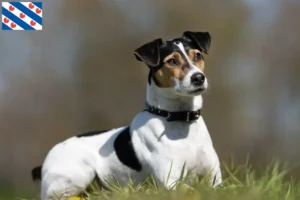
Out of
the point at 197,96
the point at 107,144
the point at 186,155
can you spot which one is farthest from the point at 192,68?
the point at 107,144

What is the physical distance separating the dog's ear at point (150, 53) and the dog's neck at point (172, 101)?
22 cm

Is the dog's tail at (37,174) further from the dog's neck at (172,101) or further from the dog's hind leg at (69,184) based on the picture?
the dog's neck at (172,101)

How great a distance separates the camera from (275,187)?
421cm

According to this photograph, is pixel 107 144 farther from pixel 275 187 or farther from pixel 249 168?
pixel 275 187

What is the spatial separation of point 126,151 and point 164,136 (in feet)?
1.39

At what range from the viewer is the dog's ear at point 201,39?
5.48 metres

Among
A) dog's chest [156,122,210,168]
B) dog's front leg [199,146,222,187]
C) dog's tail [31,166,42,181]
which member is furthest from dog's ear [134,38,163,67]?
dog's tail [31,166,42,181]

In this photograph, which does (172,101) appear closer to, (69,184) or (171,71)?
(171,71)

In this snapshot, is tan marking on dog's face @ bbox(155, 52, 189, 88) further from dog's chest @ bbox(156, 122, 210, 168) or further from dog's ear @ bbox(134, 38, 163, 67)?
dog's chest @ bbox(156, 122, 210, 168)

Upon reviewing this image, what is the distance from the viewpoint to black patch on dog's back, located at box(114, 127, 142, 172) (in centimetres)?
539

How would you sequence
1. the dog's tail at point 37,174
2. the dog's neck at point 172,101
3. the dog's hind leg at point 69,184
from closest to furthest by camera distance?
1. the dog's neck at point 172,101
2. the dog's hind leg at point 69,184
3. the dog's tail at point 37,174

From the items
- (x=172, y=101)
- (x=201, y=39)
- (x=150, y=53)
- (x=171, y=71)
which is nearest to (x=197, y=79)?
(x=171, y=71)

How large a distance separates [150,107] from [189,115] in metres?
0.35

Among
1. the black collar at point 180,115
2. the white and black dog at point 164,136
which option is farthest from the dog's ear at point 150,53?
the black collar at point 180,115
